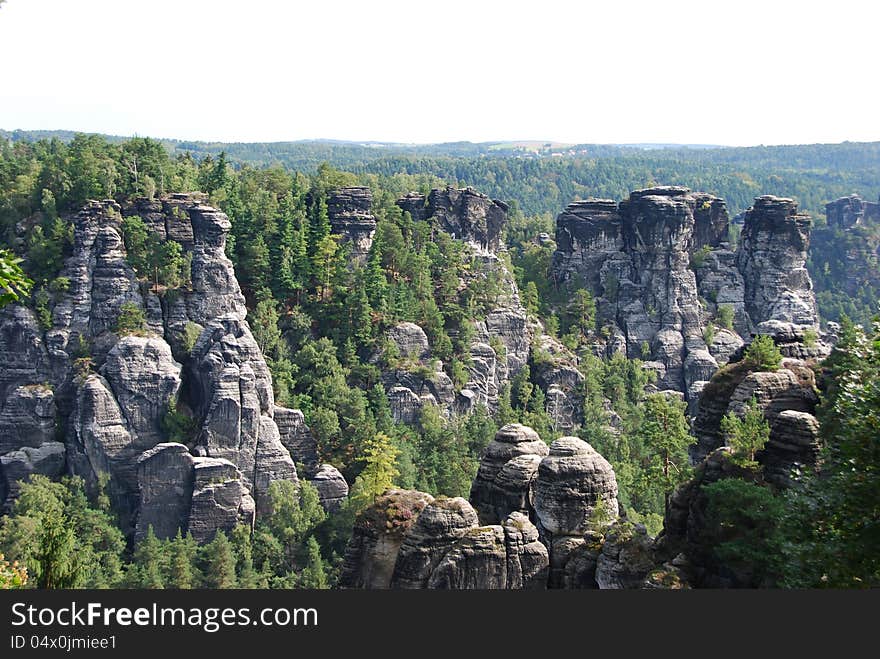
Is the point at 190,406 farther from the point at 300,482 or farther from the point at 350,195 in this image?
the point at 350,195

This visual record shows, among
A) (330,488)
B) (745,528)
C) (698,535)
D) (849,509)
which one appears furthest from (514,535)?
(330,488)

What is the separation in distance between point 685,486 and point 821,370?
739 centimetres

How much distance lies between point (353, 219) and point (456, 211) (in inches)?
511

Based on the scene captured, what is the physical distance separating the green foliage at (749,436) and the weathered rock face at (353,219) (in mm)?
43284

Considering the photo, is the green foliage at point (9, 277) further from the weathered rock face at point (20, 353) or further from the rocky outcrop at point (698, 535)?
the weathered rock face at point (20, 353)

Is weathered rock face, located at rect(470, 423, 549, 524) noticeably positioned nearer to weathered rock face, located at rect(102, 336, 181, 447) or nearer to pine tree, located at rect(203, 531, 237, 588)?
pine tree, located at rect(203, 531, 237, 588)

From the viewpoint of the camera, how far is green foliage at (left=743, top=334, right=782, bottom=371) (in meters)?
36.5

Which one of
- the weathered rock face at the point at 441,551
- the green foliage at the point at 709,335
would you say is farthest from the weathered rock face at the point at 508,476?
the green foliage at the point at 709,335

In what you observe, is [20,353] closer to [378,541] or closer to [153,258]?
[153,258]

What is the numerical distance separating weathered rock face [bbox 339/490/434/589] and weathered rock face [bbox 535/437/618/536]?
4524 mm

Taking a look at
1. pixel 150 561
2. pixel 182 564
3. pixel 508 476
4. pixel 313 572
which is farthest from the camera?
pixel 150 561

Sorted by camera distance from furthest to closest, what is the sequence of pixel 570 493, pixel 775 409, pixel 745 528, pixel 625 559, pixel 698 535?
1. pixel 570 493
2. pixel 775 409
3. pixel 625 559
4. pixel 698 535
5. pixel 745 528

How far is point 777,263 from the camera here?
283 feet

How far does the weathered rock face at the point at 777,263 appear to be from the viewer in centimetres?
8531
